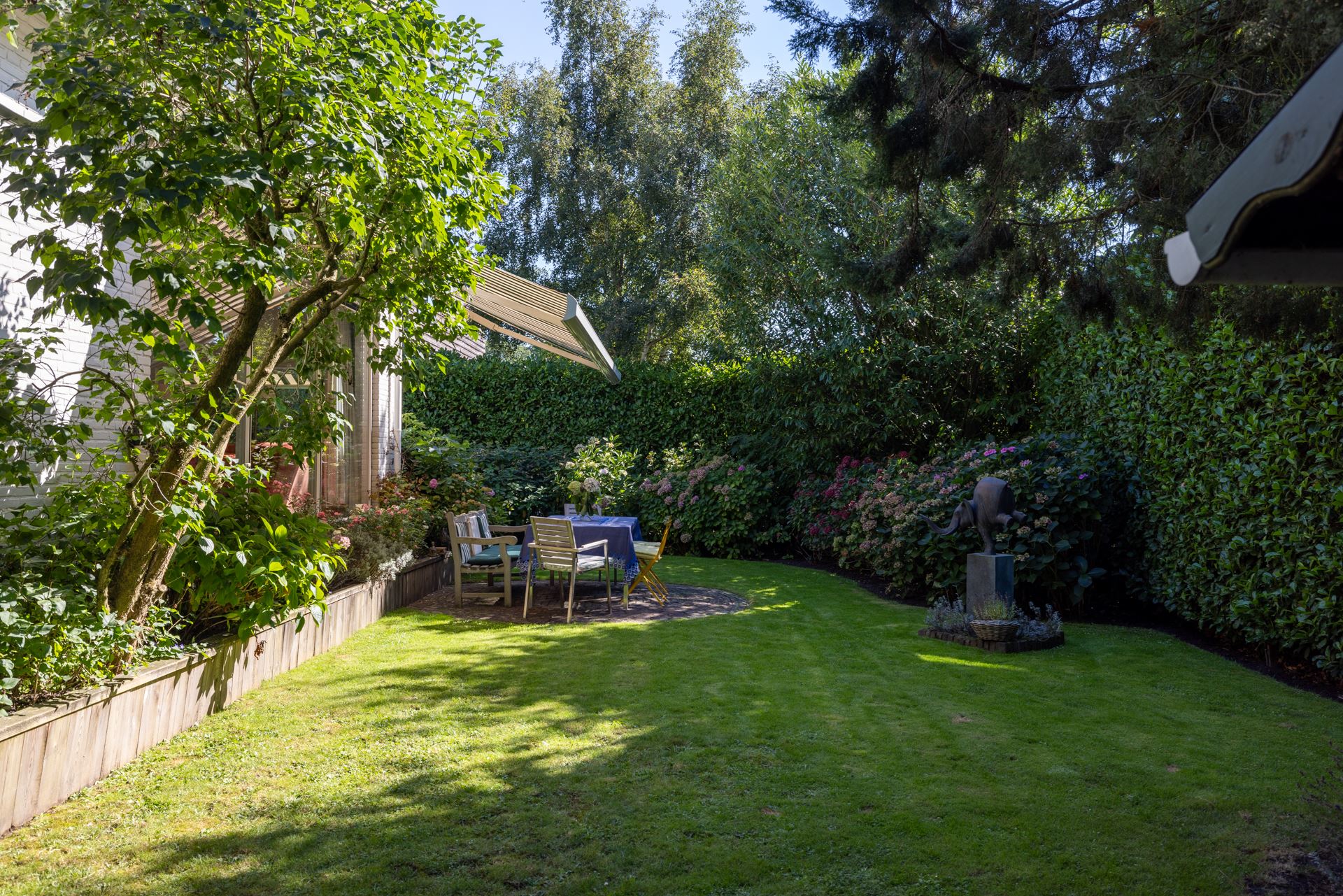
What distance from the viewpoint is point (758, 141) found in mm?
14234

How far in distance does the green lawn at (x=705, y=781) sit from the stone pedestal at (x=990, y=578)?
71 cm

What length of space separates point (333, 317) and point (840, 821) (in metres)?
4.21

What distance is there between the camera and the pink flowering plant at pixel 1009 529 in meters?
7.58

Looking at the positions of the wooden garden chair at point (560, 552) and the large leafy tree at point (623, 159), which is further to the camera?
the large leafy tree at point (623, 159)

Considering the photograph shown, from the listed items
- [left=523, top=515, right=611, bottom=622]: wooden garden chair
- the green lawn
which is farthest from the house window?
the green lawn

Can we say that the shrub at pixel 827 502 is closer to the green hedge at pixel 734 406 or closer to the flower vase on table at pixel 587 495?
the green hedge at pixel 734 406

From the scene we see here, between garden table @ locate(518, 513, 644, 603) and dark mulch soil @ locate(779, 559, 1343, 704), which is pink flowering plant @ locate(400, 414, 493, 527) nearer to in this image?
garden table @ locate(518, 513, 644, 603)

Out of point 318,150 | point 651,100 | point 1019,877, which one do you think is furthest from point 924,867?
point 651,100

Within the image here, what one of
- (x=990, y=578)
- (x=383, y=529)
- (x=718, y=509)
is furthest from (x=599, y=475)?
(x=990, y=578)

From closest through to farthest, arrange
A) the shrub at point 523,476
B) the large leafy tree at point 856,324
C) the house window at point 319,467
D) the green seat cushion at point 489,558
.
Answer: the house window at point 319,467
the green seat cushion at point 489,558
the large leafy tree at point 856,324
the shrub at point 523,476

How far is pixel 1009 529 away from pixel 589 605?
13.4 ft

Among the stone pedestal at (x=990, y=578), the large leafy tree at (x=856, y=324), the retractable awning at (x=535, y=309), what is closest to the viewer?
the stone pedestal at (x=990, y=578)

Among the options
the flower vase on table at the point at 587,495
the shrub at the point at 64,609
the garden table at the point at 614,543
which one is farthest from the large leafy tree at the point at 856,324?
the shrub at the point at 64,609

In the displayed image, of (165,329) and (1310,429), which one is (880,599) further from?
(165,329)
